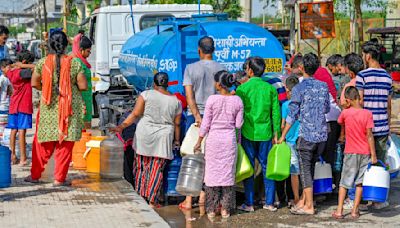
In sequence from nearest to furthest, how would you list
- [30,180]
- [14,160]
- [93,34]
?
1. [30,180]
2. [14,160]
3. [93,34]

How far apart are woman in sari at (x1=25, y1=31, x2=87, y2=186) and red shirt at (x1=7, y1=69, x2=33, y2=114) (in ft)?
6.14

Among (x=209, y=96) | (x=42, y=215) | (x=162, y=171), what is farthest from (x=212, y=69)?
(x=42, y=215)

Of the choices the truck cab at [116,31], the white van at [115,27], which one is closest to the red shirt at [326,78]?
the truck cab at [116,31]

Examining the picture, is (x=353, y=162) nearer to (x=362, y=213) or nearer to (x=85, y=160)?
(x=362, y=213)

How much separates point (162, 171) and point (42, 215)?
1802 millimetres

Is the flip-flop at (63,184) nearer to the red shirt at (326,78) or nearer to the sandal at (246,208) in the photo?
the sandal at (246,208)

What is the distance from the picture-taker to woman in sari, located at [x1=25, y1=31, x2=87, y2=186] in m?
8.96

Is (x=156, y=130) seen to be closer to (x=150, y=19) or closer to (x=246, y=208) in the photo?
(x=246, y=208)

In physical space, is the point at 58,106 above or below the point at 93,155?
above

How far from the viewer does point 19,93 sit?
35.9 ft

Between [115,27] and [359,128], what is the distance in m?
8.72

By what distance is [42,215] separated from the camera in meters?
7.72

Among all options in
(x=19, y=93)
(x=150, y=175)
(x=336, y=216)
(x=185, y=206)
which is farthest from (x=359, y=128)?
(x=19, y=93)

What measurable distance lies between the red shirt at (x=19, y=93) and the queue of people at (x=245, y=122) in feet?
5.81
